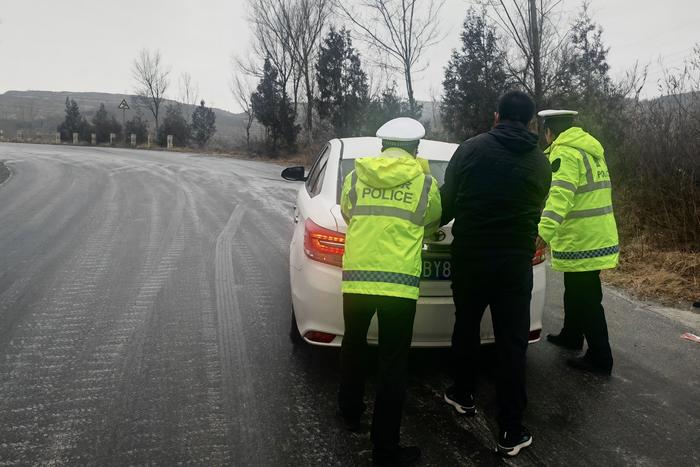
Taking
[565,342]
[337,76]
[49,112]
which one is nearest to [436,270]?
[565,342]

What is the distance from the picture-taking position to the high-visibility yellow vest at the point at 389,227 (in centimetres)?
264

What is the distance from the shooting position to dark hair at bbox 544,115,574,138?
372 centimetres

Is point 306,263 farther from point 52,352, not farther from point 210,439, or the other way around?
point 52,352

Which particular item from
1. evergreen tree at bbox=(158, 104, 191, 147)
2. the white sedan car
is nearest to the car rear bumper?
the white sedan car

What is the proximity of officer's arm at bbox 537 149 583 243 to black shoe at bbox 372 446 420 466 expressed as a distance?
148 centimetres

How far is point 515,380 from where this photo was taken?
2.85m

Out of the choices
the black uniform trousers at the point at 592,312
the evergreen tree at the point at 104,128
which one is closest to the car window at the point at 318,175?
the black uniform trousers at the point at 592,312

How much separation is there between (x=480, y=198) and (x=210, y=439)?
190cm

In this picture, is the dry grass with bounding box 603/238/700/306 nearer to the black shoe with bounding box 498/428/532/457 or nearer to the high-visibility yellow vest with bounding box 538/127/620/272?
the high-visibility yellow vest with bounding box 538/127/620/272

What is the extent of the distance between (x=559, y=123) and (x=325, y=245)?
6.15ft

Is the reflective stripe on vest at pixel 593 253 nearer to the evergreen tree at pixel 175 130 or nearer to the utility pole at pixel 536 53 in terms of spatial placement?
the utility pole at pixel 536 53

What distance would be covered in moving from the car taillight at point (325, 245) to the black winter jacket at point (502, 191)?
759 millimetres

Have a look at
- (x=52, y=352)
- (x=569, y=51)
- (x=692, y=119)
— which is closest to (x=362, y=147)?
(x=52, y=352)

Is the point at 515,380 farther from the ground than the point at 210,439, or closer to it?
farther from the ground
